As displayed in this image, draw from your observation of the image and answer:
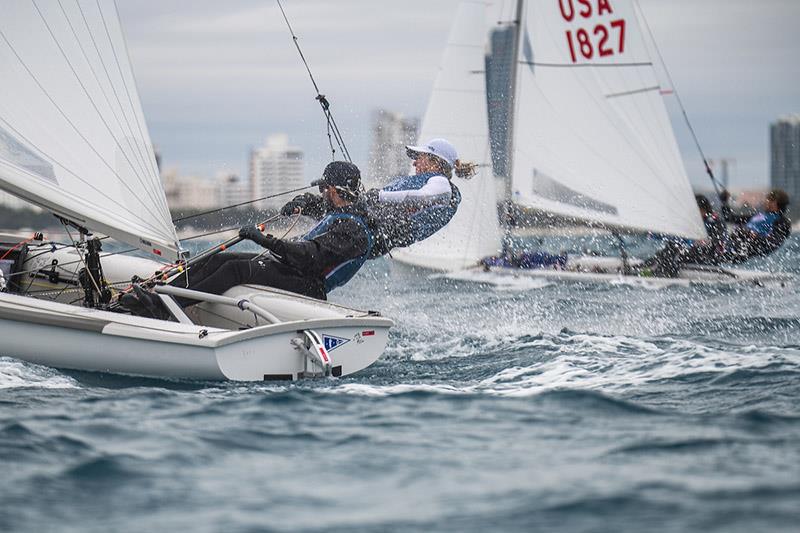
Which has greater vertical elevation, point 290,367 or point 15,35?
point 15,35

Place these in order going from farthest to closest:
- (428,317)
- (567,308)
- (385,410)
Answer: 1. (567,308)
2. (428,317)
3. (385,410)

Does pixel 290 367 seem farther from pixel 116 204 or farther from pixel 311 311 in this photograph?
pixel 116 204

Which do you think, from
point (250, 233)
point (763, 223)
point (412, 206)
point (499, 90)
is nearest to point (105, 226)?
point (250, 233)

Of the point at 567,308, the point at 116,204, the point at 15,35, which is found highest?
the point at 15,35

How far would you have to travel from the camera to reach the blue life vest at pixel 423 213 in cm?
731

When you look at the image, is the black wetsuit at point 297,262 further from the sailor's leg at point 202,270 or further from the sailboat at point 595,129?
the sailboat at point 595,129

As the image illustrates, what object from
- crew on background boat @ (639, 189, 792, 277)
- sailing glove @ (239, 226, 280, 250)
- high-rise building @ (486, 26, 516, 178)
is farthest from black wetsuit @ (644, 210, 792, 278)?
sailing glove @ (239, 226, 280, 250)

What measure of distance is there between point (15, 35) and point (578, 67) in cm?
1076

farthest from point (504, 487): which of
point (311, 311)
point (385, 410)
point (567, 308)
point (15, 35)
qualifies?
point (567, 308)

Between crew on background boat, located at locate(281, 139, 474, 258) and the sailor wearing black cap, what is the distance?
5.7 inches

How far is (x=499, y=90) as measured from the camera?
57.8 ft

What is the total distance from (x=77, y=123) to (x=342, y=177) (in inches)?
61.9

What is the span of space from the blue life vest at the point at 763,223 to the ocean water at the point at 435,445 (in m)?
8.43

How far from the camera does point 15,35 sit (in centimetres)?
677
